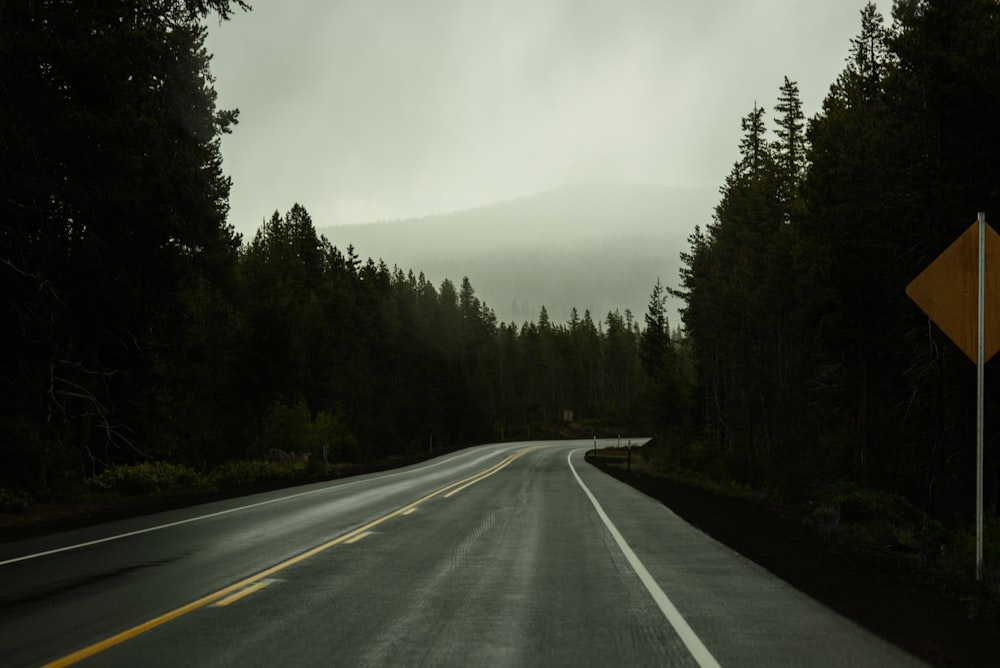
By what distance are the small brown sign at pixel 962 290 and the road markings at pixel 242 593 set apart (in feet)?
25.9

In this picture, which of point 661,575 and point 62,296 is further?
point 62,296

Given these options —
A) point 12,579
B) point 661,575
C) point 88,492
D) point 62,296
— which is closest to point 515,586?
point 661,575

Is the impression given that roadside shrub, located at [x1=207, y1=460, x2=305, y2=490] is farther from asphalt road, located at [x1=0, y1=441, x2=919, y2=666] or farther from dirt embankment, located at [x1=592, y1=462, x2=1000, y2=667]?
dirt embankment, located at [x1=592, y1=462, x2=1000, y2=667]

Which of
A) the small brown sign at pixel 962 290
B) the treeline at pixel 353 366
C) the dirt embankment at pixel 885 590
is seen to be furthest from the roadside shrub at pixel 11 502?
the small brown sign at pixel 962 290

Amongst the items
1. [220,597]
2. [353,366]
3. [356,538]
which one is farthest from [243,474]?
[353,366]

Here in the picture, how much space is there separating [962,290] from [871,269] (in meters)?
17.6

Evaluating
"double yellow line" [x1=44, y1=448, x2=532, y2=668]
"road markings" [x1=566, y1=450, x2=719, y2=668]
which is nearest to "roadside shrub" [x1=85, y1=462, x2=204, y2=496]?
"double yellow line" [x1=44, y1=448, x2=532, y2=668]

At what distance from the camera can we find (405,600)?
740cm

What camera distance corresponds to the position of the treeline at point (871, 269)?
19.8 metres

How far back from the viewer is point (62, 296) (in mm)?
15992

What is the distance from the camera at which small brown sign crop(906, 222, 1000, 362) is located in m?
8.41

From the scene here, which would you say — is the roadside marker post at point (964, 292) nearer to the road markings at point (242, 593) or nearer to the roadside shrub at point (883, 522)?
the roadside shrub at point (883, 522)

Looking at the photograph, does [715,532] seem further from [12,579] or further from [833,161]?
[833,161]

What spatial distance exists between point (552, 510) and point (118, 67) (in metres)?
13.2
